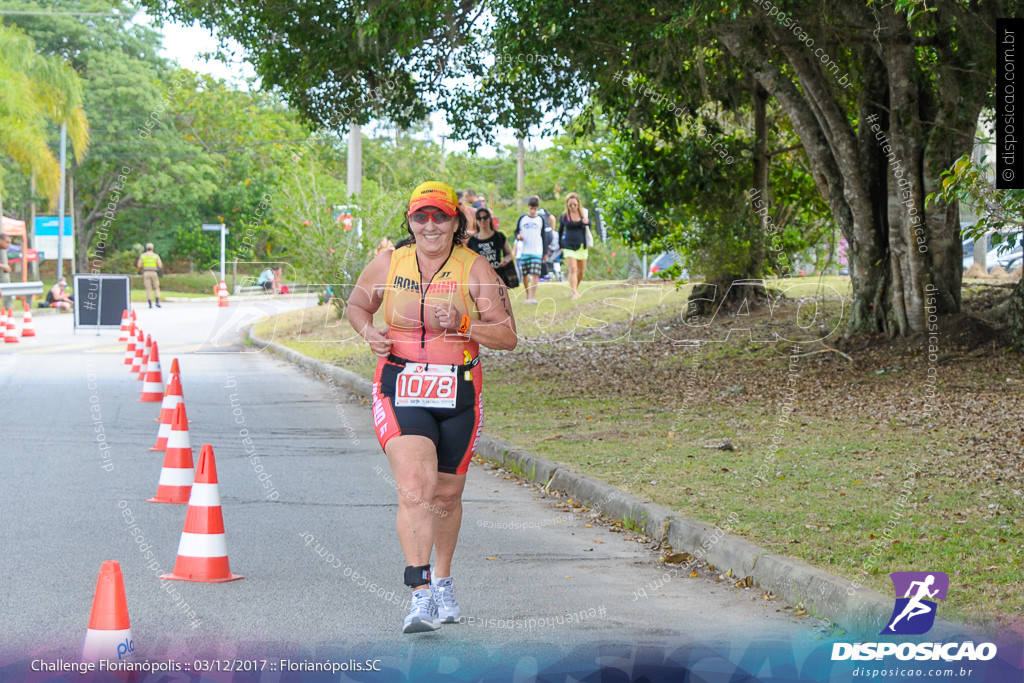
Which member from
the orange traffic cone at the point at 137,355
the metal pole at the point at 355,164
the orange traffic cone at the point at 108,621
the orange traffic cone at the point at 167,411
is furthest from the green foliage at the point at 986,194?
the metal pole at the point at 355,164

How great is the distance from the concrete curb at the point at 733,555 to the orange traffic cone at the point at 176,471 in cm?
254

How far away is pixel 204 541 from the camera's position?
20.2 feet

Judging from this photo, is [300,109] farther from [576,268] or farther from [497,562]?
[497,562]

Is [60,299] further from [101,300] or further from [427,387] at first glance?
[427,387]

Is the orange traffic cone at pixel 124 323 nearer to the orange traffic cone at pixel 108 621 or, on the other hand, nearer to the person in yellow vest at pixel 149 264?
the person in yellow vest at pixel 149 264

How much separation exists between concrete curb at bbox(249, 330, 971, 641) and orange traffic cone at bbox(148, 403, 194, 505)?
99.9 inches

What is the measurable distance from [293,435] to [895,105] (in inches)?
283

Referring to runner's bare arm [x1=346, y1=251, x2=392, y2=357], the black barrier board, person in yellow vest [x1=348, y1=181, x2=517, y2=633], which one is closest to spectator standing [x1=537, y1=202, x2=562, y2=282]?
the black barrier board

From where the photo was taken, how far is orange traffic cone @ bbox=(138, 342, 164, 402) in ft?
47.1

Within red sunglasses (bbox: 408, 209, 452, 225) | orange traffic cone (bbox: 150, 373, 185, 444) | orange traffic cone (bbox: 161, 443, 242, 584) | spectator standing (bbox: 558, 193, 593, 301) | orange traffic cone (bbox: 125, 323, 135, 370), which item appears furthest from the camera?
spectator standing (bbox: 558, 193, 593, 301)

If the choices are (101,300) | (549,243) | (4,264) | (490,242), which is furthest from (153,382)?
(101,300)

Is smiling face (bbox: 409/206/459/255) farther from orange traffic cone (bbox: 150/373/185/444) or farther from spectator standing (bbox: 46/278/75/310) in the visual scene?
spectator standing (bbox: 46/278/75/310)

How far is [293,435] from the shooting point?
39.1ft

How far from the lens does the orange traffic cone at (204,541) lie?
6.13 metres
